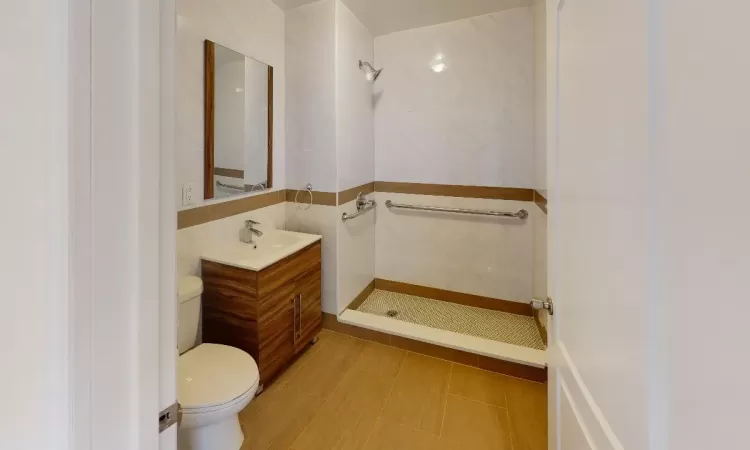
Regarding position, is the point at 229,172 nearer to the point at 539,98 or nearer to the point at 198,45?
the point at 198,45

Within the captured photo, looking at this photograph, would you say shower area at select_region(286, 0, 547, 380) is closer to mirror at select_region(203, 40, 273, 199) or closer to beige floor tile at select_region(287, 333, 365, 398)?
beige floor tile at select_region(287, 333, 365, 398)

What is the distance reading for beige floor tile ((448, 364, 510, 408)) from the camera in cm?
200

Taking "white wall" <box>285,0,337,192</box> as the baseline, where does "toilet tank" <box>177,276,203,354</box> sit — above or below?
below

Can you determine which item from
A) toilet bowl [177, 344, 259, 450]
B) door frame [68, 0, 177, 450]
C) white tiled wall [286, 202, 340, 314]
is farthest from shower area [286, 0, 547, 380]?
door frame [68, 0, 177, 450]

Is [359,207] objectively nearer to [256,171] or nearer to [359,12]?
[256,171]

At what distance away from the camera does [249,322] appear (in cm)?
192

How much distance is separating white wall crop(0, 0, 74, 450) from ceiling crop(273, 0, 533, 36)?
2396 millimetres

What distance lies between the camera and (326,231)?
8.82 ft

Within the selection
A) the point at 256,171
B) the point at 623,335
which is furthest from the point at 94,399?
the point at 256,171

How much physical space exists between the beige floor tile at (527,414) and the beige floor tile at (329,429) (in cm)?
79

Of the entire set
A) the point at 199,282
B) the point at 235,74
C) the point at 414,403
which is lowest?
the point at 414,403

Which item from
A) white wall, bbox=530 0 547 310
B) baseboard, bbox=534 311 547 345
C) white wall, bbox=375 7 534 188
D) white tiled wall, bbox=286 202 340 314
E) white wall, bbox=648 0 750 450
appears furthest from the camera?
white wall, bbox=375 7 534 188

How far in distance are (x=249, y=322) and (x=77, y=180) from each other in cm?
161

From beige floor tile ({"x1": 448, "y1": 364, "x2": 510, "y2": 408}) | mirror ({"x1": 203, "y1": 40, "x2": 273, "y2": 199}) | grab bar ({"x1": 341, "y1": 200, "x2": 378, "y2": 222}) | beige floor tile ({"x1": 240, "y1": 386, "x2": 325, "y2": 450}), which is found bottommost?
beige floor tile ({"x1": 240, "y1": 386, "x2": 325, "y2": 450})
